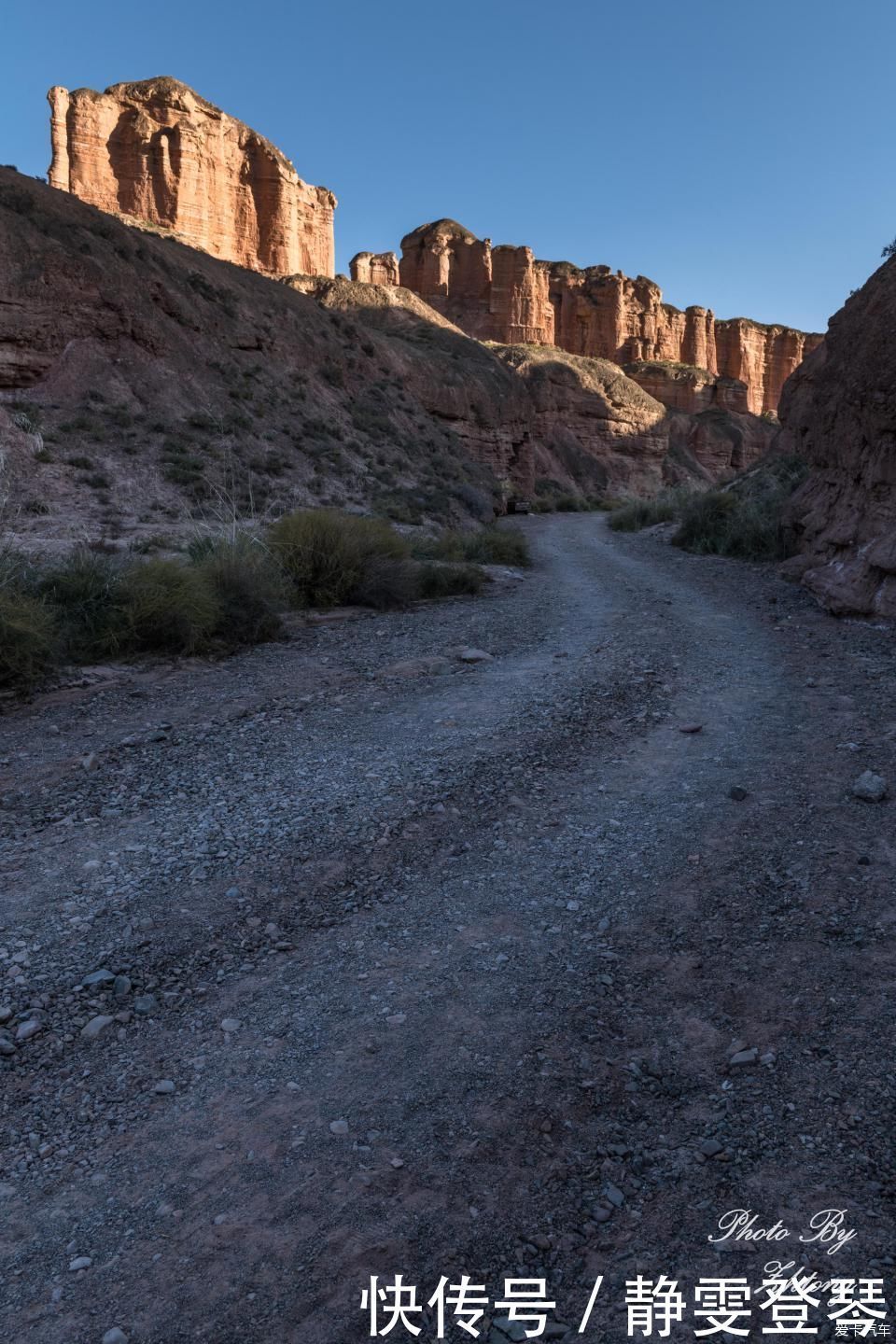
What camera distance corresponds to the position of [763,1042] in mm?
2695

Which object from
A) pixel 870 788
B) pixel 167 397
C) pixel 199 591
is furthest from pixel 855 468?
pixel 167 397

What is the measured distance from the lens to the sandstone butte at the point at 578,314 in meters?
72.9

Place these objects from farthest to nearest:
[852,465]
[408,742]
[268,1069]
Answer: [852,465], [408,742], [268,1069]

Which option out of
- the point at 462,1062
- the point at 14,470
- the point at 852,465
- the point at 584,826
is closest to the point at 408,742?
the point at 584,826

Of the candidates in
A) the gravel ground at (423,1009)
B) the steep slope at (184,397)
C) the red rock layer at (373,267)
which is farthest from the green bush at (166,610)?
the red rock layer at (373,267)

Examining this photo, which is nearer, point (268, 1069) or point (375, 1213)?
point (375, 1213)

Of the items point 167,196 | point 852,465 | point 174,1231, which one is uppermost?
point 167,196

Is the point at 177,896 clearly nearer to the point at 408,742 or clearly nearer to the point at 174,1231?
the point at 174,1231

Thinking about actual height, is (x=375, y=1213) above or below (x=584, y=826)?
below

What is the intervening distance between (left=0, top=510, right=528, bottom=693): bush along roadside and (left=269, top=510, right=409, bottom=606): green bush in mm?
13

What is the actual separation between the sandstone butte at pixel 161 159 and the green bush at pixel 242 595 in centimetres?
4062

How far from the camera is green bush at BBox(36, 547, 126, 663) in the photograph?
23.8 feet

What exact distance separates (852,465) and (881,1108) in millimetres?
10353

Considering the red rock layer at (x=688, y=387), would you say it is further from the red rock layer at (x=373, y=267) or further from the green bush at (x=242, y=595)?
the green bush at (x=242, y=595)
